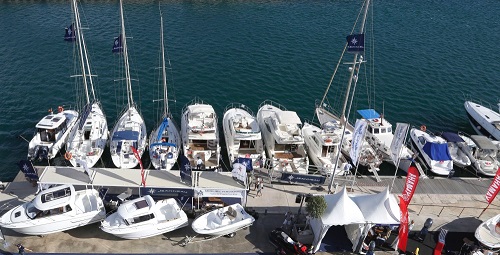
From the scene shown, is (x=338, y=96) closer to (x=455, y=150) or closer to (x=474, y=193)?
(x=455, y=150)

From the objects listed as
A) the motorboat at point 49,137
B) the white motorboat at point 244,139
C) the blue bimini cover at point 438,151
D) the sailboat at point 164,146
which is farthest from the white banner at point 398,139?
the motorboat at point 49,137

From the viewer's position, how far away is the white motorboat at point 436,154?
117ft

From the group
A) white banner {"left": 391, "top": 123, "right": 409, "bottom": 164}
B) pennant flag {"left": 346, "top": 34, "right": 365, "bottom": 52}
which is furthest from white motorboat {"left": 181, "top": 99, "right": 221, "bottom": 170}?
white banner {"left": 391, "top": 123, "right": 409, "bottom": 164}

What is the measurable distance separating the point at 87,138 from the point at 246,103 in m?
18.0

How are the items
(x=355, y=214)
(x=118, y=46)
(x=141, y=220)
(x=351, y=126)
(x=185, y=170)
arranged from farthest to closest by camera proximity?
(x=351, y=126) → (x=118, y=46) → (x=185, y=170) → (x=141, y=220) → (x=355, y=214)

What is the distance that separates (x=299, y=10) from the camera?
74875 mm

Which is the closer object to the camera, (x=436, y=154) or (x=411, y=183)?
(x=411, y=183)

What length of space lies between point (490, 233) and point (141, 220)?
843 inches

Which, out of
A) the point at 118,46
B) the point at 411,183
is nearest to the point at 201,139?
the point at 118,46

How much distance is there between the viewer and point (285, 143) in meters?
34.5

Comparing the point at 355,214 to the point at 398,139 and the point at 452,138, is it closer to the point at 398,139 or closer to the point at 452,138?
the point at 398,139

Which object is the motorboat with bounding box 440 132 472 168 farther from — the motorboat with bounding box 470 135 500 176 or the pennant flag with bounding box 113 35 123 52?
the pennant flag with bounding box 113 35 123 52

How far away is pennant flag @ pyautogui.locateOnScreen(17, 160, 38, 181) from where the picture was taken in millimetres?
27477

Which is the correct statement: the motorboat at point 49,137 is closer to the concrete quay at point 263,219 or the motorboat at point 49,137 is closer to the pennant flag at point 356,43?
the concrete quay at point 263,219
